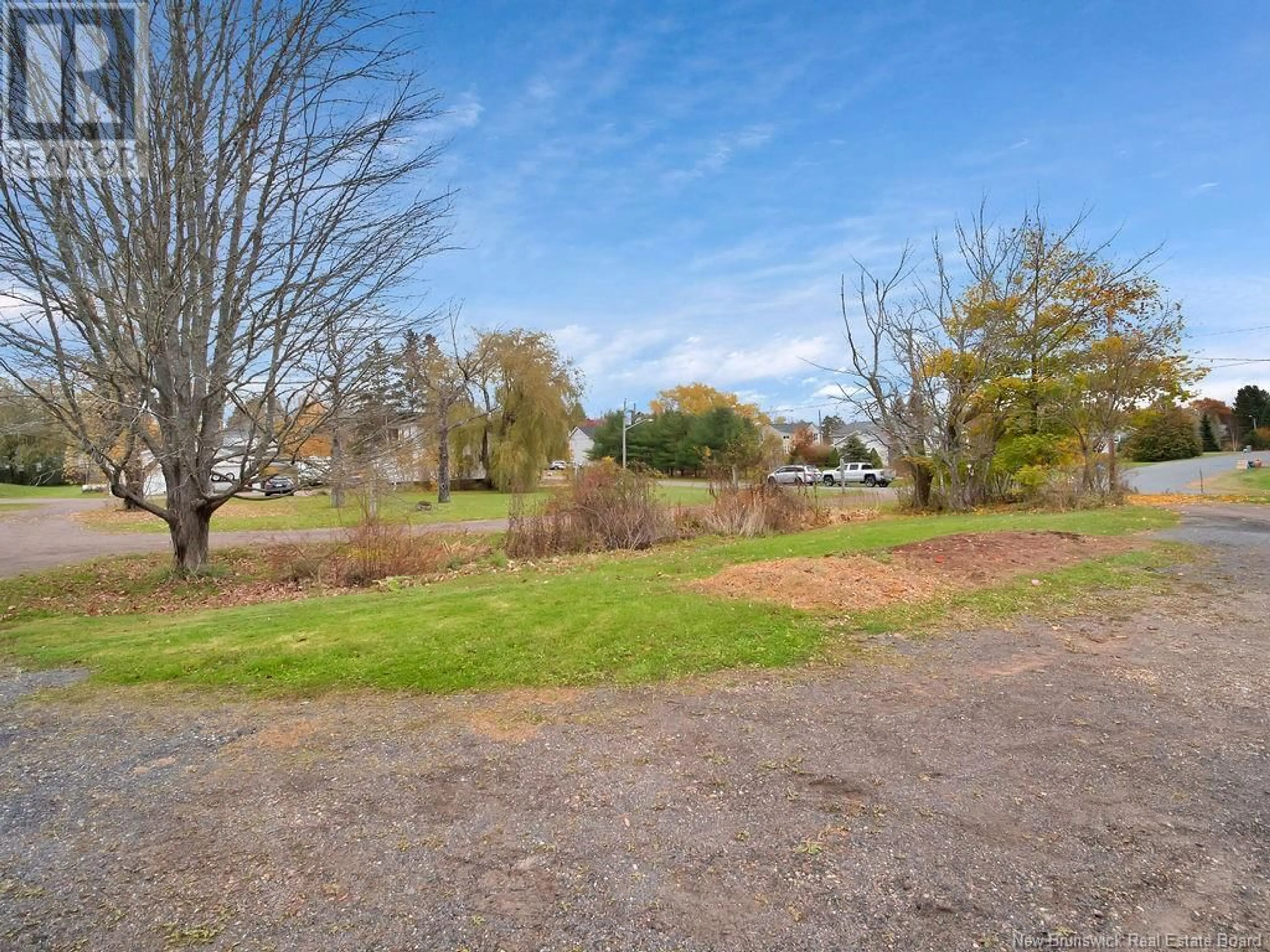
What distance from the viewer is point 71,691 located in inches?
182

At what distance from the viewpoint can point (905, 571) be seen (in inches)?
302

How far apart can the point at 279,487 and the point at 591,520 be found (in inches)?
279

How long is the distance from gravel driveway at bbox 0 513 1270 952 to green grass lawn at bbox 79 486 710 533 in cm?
887

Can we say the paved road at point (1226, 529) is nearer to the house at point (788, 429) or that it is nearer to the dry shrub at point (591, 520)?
the dry shrub at point (591, 520)

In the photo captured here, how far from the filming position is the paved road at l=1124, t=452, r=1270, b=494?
26281mm

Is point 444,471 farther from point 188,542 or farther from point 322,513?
point 188,542

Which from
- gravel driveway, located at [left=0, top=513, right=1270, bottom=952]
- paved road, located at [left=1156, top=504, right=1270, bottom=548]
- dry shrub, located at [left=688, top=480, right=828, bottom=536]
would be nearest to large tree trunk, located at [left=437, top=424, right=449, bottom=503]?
dry shrub, located at [left=688, top=480, right=828, bottom=536]

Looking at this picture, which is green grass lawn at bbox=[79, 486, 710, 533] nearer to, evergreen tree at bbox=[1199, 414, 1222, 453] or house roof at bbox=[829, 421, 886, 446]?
house roof at bbox=[829, 421, 886, 446]

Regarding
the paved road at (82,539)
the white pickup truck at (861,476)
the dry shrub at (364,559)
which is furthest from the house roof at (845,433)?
the dry shrub at (364,559)

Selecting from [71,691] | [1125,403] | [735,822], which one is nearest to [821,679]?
[735,822]

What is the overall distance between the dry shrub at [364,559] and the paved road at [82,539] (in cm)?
150

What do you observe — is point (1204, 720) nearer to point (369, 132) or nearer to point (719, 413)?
point (369, 132)

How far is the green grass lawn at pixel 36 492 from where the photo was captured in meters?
37.8

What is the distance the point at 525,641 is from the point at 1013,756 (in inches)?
135
